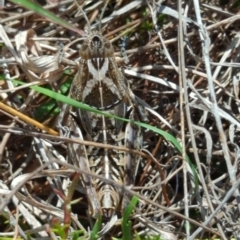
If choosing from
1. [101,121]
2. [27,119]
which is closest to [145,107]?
[101,121]

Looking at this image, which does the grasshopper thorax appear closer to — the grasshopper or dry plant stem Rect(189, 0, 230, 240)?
the grasshopper

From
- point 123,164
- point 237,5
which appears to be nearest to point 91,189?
point 123,164

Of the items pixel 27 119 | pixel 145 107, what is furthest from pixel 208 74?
pixel 27 119

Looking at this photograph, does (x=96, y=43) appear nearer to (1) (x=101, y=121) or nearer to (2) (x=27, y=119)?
(1) (x=101, y=121)

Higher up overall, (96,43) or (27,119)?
(96,43)

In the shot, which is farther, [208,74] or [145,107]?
[145,107]

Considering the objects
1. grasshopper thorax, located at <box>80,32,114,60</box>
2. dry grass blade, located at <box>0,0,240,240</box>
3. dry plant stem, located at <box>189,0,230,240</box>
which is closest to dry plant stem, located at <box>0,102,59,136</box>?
dry grass blade, located at <box>0,0,240,240</box>

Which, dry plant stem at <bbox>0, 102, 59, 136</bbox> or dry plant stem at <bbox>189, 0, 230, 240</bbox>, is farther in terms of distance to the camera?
dry plant stem at <bbox>0, 102, 59, 136</bbox>

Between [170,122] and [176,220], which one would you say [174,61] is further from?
[176,220]
